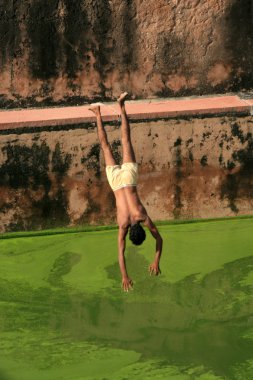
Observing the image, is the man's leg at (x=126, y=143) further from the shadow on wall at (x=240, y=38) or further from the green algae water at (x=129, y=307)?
the shadow on wall at (x=240, y=38)

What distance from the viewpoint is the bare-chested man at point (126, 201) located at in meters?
7.18

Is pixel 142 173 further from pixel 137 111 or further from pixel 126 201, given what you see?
pixel 126 201

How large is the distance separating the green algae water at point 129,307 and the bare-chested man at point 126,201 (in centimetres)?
32

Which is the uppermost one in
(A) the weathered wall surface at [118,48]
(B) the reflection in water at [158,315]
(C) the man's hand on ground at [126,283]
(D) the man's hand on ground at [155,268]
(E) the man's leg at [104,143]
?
(A) the weathered wall surface at [118,48]

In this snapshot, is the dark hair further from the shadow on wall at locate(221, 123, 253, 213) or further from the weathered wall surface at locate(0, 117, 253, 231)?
the shadow on wall at locate(221, 123, 253, 213)

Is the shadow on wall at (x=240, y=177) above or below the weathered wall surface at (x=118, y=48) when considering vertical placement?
below

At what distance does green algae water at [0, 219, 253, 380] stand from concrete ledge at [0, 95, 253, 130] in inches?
41.0

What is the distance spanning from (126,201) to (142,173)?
126 cm

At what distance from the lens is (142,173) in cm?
873

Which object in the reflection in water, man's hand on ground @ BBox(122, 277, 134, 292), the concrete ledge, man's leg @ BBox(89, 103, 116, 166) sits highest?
the concrete ledge

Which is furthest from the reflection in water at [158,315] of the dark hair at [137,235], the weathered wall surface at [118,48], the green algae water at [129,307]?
the weathered wall surface at [118,48]

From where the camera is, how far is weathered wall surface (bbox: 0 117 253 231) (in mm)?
8562

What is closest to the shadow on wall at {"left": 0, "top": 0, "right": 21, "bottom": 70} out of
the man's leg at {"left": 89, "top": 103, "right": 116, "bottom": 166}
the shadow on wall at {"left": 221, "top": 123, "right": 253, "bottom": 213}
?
the man's leg at {"left": 89, "top": 103, "right": 116, "bottom": 166}

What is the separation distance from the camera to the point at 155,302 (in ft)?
24.1
